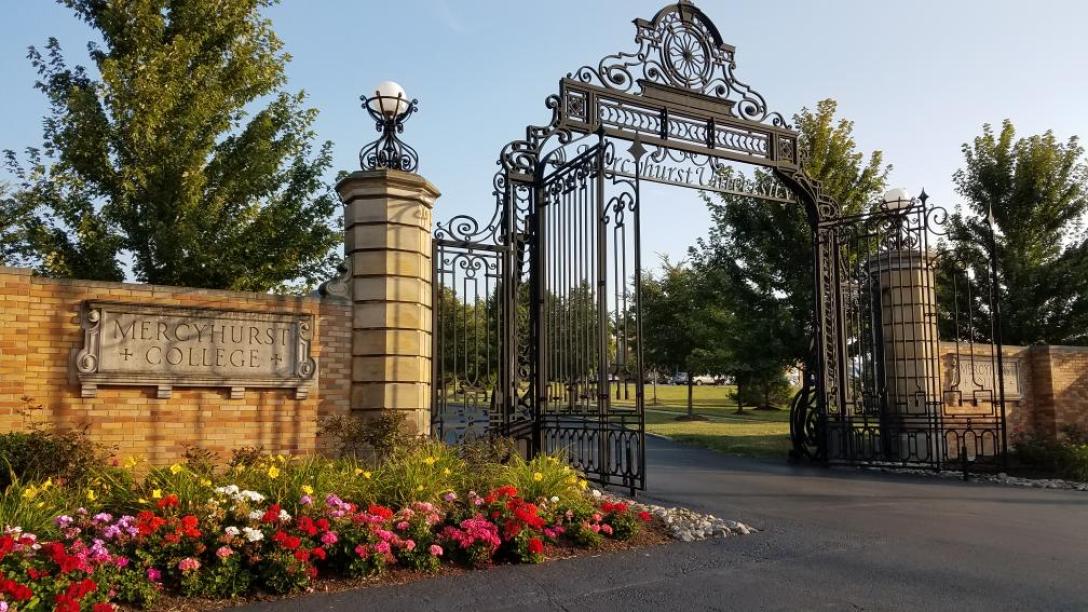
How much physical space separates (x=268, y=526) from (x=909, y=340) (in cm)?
1116

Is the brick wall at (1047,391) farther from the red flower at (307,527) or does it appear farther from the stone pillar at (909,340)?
the red flower at (307,527)

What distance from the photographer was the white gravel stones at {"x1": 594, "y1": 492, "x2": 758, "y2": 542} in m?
7.02

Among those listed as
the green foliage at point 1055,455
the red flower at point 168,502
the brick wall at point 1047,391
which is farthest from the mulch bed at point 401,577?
the brick wall at point 1047,391

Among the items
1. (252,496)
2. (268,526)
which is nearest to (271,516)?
(268,526)

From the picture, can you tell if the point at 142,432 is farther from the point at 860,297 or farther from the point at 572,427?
the point at 860,297

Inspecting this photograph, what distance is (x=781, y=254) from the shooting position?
1683 cm

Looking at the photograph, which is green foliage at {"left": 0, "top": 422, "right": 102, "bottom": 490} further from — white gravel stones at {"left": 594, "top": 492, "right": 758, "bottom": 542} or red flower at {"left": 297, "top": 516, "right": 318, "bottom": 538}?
white gravel stones at {"left": 594, "top": 492, "right": 758, "bottom": 542}

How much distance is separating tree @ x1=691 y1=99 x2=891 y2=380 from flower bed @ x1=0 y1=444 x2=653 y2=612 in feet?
31.8

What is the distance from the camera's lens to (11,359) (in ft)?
23.3

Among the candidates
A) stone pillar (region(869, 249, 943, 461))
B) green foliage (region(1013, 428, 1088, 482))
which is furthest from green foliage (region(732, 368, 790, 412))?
green foliage (region(1013, 428, 1088, 482))

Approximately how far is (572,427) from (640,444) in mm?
1076

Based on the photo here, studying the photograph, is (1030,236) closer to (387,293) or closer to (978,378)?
(978,378)

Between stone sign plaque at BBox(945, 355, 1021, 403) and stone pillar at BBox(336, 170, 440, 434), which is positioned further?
stone sign plaque at BBox(945, 355, 1021, 403)

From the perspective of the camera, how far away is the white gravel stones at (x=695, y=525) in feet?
23.0
